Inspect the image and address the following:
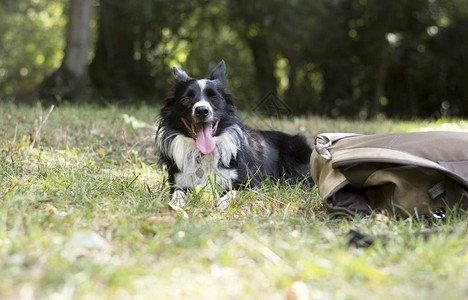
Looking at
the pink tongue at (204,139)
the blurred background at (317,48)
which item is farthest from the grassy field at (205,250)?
the blurred background at (317,48)

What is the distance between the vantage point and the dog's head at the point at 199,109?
3471mm

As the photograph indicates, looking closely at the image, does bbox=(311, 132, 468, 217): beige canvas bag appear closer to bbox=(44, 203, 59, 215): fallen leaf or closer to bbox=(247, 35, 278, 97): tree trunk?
bbox=(44, 203, 59, 215): fallen leaf

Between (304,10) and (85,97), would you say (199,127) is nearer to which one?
(85,97)

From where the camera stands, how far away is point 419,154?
2619 mm

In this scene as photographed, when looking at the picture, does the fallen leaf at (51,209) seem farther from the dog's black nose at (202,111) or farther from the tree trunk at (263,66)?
the tree trunk at (263,66)

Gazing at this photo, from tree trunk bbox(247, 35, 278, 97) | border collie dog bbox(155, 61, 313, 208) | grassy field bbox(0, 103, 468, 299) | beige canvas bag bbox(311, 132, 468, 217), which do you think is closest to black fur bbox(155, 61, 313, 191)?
border collie dog bbox(155, 61, 313, 208)

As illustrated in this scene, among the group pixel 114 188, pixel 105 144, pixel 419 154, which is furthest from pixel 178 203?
pixel 105 144

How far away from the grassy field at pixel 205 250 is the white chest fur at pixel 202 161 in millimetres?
359

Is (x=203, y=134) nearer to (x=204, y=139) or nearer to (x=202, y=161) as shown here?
(x=204, y=139)

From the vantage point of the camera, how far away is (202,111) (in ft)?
11.2

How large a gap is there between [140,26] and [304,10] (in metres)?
4.99

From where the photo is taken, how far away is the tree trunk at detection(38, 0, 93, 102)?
29.9 ft

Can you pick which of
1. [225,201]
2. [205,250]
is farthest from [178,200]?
[205,250]

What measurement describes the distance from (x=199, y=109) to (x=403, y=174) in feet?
5.26
